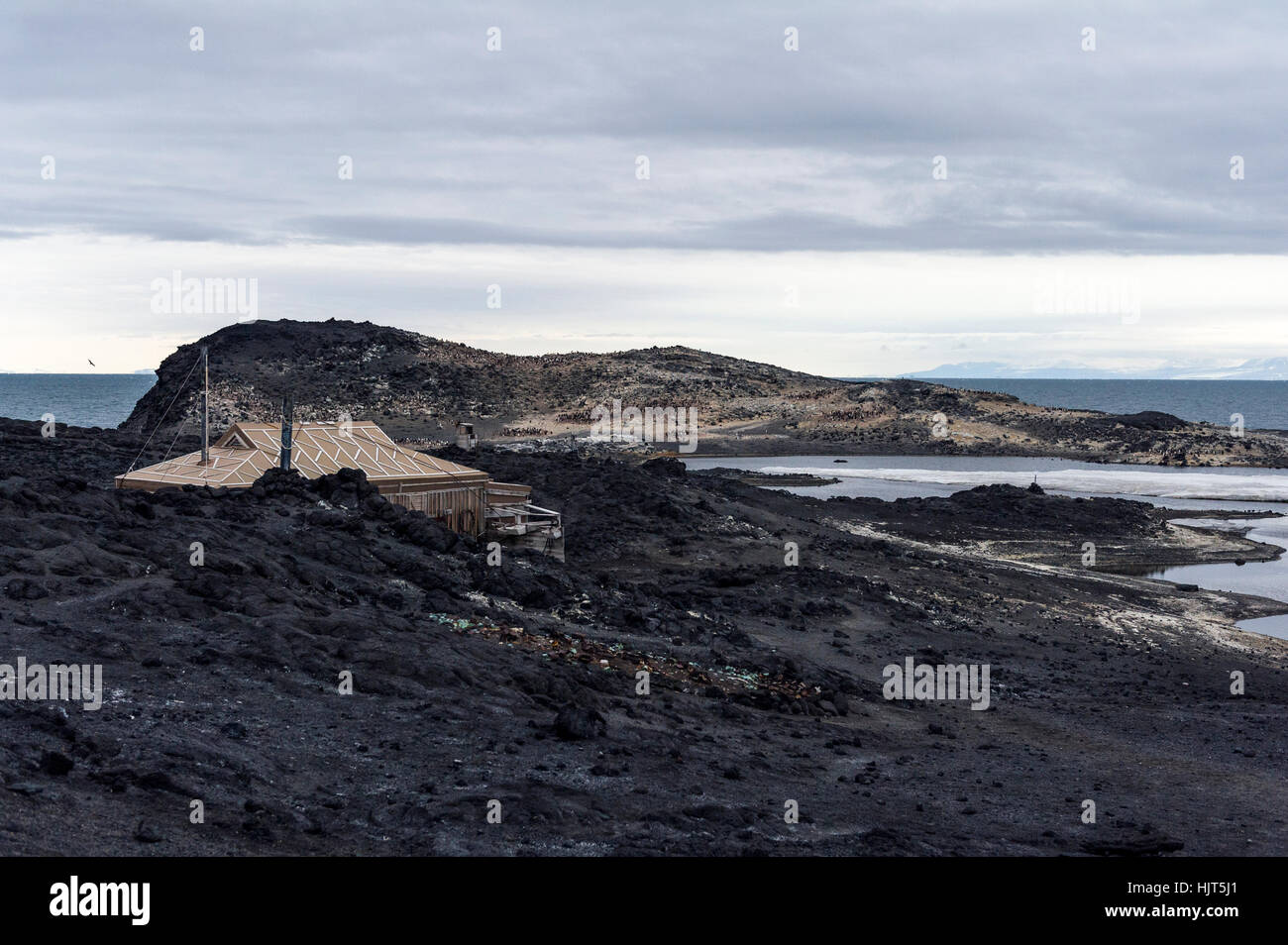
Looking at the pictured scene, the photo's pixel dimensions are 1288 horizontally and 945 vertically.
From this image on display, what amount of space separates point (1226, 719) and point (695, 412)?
94448 mm

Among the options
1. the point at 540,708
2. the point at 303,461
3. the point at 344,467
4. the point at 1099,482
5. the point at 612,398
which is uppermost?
the point at 612,398

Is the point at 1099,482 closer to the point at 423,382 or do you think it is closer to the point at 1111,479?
the point at 1111,479

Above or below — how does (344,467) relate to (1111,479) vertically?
above

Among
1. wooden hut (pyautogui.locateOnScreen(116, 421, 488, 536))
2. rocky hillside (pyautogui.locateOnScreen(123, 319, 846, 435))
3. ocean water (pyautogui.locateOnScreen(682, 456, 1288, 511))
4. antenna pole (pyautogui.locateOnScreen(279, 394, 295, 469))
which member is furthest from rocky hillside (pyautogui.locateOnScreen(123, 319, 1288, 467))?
antenna pole (pyautogui.locateOnScreen(279, 394, 295, 469))

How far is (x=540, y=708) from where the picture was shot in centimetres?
1565

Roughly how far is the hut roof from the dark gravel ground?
371cm

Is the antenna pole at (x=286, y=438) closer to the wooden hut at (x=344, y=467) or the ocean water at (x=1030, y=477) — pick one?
the wooden hut at (x=344, y=467)

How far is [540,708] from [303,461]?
1919 centimetres

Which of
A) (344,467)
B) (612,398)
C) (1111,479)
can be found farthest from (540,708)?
(612,398)

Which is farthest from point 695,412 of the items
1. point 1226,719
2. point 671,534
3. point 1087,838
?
point 1087,838

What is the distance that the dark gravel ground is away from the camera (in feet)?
36.7

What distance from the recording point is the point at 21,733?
1143 cm

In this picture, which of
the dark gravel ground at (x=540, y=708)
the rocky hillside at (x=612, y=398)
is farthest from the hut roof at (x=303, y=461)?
the rocky hillside at (x=612, y=398)
